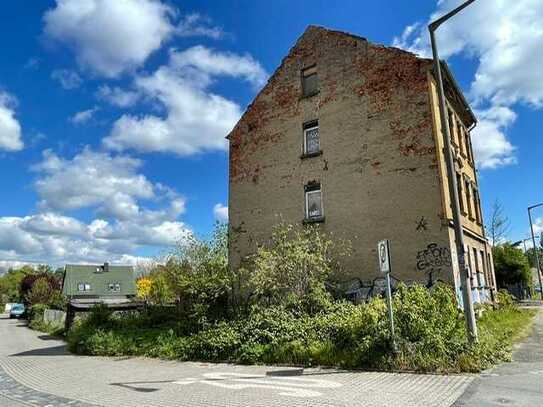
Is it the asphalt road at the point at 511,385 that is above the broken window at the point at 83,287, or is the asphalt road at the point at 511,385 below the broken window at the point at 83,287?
below

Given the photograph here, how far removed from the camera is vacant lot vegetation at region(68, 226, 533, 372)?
9648mm

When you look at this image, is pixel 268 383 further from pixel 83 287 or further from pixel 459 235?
pixel 83 287

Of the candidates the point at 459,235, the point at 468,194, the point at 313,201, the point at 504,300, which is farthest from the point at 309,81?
the point at 504,300

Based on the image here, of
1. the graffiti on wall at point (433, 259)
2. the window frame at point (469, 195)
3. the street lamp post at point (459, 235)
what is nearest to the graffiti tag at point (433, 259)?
the graffiti on wall at point (433, 259)

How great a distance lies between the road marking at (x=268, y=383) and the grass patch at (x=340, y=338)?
4.74 ft

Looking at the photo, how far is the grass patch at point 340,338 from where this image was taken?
9.31 m

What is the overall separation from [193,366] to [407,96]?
11.9 meters

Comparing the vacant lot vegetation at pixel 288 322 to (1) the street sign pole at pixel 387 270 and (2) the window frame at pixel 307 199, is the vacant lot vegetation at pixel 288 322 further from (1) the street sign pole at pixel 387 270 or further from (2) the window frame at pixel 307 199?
(2) the window frame at pixel 307 199

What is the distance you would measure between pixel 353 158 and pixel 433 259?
4.99m

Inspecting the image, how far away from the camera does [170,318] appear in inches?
706

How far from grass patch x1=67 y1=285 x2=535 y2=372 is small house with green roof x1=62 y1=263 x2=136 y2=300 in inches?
1692

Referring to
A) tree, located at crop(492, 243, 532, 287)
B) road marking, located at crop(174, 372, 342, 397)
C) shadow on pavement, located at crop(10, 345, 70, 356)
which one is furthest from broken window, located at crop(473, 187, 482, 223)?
shadow on pavement, located at crop(10, 345, 70, 356)

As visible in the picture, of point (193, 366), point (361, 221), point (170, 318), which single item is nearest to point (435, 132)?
point (361, 221)

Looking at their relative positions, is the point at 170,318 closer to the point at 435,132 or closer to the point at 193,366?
the point at 193,366
